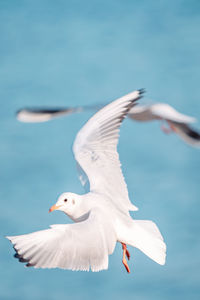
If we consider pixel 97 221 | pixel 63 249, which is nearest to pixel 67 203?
pixel 97 221

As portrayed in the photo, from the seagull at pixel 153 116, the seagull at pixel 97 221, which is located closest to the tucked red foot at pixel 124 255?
the seagull at pixel 97 221

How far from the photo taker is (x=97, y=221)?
8.38 m

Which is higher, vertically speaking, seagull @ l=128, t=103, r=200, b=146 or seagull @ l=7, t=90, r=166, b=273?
seagull @ l=128, t=103, r=200, b=146

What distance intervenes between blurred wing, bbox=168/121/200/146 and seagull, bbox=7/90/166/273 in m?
1.66

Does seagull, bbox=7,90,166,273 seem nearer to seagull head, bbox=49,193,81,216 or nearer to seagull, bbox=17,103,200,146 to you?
seagull head, bbox=49,193,81,216

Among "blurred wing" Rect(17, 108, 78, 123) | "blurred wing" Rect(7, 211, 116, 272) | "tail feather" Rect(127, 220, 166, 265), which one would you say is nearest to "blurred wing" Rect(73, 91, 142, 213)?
"tail feather" Rect(127, 220, 166, 265)

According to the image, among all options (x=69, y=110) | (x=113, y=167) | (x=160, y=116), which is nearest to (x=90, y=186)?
(x=113, y=167)

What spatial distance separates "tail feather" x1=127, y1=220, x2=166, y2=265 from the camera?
29.8 feet

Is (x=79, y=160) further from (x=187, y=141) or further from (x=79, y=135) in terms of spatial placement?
(x=187, y=141)

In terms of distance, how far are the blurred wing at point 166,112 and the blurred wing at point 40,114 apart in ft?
4.89

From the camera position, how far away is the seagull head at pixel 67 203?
903 centimetres

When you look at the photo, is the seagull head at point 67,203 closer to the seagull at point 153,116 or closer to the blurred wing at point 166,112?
the seagull at point 153,116

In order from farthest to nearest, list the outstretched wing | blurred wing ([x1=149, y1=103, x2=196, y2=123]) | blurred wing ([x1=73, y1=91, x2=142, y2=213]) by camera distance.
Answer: the outstretched wing < blurred wing ([x1=149, y1=103, x2=196, y2=123]) < blurred wing ([x1=73, y1=91, x2=142, y2=213])

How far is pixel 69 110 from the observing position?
10781 mm
